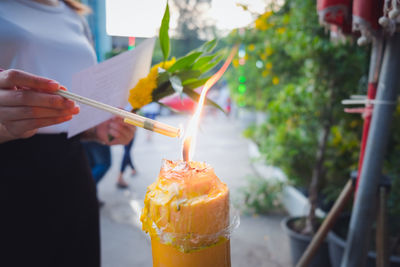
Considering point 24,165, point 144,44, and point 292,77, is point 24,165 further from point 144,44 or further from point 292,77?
point 292,77

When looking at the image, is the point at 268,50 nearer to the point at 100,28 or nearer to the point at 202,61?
the point at 100,28

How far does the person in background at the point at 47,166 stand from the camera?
1033 millimetres

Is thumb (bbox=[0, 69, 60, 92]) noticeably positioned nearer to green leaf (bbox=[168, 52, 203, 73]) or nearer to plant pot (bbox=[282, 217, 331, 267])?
green leaf (bbox=[168, 52, 203, 73])

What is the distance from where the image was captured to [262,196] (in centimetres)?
376

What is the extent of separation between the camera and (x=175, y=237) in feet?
1.88

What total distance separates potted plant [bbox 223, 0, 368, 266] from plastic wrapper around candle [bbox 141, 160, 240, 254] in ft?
6.61

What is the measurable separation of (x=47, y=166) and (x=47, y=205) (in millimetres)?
157

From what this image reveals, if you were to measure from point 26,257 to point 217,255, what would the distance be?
2.92 ft

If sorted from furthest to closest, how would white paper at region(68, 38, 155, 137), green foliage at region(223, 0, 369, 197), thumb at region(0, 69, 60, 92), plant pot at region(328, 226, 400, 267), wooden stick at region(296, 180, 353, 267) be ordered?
green foliage at region(223, 0, 369, 197) → plant pot at region(328, 226, 400, 267) → wooden stick at region(296, 180, 353, 267) → white paper at region(68, 38, 155, 137) → thumb at region(0, 69, 60, 92)

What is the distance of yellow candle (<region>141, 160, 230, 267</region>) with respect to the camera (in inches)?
22.3

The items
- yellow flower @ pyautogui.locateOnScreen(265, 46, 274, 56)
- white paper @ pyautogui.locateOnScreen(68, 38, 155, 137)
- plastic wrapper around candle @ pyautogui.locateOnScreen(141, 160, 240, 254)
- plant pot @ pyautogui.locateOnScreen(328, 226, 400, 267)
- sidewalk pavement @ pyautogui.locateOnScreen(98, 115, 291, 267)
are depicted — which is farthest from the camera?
yellow flower @ pyautogui.locateOnScreen(265, 46, 274, 56)

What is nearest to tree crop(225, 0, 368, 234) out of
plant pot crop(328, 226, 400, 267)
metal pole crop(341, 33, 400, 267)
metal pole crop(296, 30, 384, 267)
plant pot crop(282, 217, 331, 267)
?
plant pot crop(282, 217, 331, 267)

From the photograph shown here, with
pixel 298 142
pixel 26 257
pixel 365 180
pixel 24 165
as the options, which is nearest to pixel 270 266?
pixel 298 142

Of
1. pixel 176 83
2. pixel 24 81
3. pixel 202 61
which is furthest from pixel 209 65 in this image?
pixel 24 81
